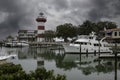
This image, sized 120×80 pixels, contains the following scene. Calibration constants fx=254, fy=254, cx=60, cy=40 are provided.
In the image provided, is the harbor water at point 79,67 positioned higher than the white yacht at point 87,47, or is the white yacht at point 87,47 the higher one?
the white yacht at point 87,47

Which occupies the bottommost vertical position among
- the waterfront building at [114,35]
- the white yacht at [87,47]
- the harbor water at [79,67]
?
the harbor water at [79,67]

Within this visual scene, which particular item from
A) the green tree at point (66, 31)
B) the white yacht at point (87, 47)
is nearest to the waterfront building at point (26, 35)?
the green tree at point (66, 31)

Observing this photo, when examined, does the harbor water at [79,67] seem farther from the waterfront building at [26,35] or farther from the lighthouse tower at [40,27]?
the waterfront building at [26,35]

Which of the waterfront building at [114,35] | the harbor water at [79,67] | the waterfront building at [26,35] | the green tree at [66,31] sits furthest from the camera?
the waterfront building at [26,35]

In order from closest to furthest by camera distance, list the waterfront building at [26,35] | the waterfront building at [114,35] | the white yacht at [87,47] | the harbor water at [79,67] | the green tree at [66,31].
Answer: the harbor water at [79,67], the white yacht at [87,47], the waterfront building at [114,35], the green tree at [66,31], the waterfront building at [26,35]

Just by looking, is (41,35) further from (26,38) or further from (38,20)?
(26,38)

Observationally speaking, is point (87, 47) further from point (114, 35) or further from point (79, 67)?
point (79, 67)

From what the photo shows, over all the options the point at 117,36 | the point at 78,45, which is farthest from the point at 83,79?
the point at 117,36

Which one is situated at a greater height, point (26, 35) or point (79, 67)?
point (26, 35)

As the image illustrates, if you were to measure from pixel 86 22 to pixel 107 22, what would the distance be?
35.5ft

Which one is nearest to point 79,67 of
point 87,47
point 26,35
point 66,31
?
point 87,47

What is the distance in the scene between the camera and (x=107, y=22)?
115125 mm

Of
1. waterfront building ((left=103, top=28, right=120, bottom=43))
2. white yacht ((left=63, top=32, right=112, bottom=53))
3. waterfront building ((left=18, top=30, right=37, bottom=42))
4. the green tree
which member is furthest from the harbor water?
waterfront building ((left=18, top=30, right=37, bottom=42))

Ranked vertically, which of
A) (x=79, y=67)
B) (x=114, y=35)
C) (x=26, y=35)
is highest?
(x=26, y=35)
